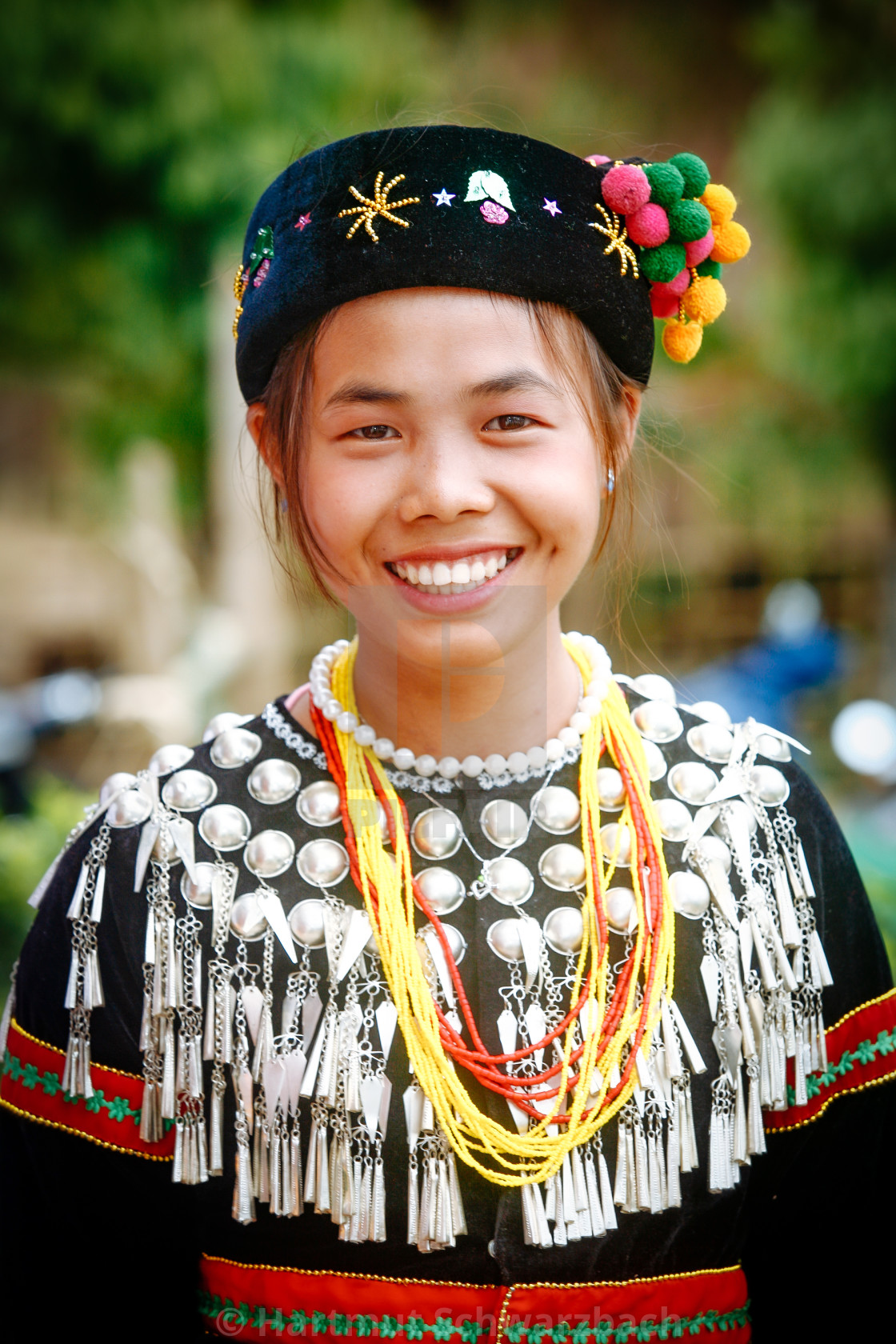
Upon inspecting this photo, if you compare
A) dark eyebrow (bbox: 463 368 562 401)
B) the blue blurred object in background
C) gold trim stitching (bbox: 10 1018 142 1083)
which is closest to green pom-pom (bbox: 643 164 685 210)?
dark eyebrow (bbox: 463 368 562 401)

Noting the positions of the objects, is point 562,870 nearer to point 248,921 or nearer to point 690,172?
point 248,921

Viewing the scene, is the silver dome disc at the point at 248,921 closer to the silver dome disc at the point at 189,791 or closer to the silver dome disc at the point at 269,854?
the silver dome disc at the point at 269,854

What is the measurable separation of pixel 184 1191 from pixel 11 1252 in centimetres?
25

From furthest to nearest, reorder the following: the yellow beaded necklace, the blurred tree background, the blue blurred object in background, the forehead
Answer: the blue blurred object in background
the blurred tree background
the yellow beaded necklace
the forehead

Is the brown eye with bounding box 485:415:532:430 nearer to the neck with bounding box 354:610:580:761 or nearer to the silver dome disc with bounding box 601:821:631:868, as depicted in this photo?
the neck with bounding box 354:610:580:761

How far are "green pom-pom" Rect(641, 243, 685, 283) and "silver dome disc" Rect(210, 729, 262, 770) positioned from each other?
0.84 metres

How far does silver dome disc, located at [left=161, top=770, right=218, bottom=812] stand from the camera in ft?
4.79

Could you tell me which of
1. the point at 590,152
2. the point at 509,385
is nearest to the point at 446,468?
the point at 509,385

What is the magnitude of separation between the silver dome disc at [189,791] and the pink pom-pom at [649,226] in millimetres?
927

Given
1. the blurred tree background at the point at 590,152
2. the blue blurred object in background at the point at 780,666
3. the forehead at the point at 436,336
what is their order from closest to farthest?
1. the forehead at the point at 436,336
2. the blurred tree background at the point at 590,152
3. the blue blurred object in background at the point at 780,666

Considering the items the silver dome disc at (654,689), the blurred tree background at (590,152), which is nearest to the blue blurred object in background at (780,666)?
the blurred tree background at (590,152)

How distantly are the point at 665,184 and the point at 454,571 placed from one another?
0.58 metres

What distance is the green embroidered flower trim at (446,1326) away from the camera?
4.39ft

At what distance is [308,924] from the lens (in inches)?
54.9
